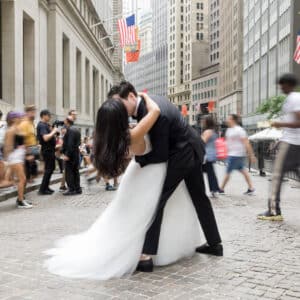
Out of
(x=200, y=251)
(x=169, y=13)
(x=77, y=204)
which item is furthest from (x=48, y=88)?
(x=169, y=13)

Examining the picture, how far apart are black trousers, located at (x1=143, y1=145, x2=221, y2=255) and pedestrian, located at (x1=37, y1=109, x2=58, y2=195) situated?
692cm

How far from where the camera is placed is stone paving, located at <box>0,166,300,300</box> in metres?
3.63

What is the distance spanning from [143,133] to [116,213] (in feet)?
2.72

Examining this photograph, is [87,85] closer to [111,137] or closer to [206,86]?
[111,137]

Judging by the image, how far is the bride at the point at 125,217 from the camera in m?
3.79

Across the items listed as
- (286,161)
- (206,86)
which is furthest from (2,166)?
(206,86)

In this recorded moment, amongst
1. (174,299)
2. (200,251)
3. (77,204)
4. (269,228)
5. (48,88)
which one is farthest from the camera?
(48,88)

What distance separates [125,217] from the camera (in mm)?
4195

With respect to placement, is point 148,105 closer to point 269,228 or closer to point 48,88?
point 269,228

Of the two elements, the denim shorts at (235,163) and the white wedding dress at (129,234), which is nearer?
the white wedding dress at (129,234)

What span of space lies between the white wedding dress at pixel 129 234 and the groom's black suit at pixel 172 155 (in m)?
0.06

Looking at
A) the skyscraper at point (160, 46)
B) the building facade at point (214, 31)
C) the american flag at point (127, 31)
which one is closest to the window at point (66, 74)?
the american flag at point (127, 31)

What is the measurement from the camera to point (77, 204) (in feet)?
29.8

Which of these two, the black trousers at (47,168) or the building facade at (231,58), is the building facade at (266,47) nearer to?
the building facade at (231,58)
